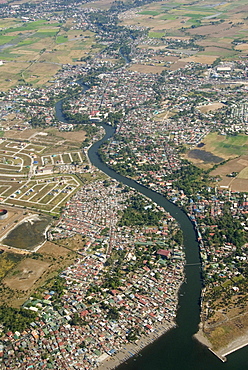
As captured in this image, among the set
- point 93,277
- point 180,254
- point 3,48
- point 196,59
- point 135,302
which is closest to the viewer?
point 135,302

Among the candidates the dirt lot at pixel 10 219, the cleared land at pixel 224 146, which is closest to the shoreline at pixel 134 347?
the dirt lot at pixel 10 219

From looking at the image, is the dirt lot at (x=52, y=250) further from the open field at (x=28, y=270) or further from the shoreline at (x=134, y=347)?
the shoreline at (x=134, y=347)

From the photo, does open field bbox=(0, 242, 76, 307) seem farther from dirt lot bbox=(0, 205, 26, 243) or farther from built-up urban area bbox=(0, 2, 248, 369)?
dirt lot bbox=(0, 205, 26, 243)

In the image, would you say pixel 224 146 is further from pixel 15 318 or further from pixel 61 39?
pixel 61 39

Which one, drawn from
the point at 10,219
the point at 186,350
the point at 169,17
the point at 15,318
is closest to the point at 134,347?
the point at 186,350

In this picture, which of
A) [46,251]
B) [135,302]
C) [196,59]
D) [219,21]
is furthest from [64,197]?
[219,21]

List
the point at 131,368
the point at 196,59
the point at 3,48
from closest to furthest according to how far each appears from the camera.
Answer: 1. the point at 131,368
2. the point at 196,59
3. the point at 3,48

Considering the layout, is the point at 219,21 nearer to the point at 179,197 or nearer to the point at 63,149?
the point at 63,149
